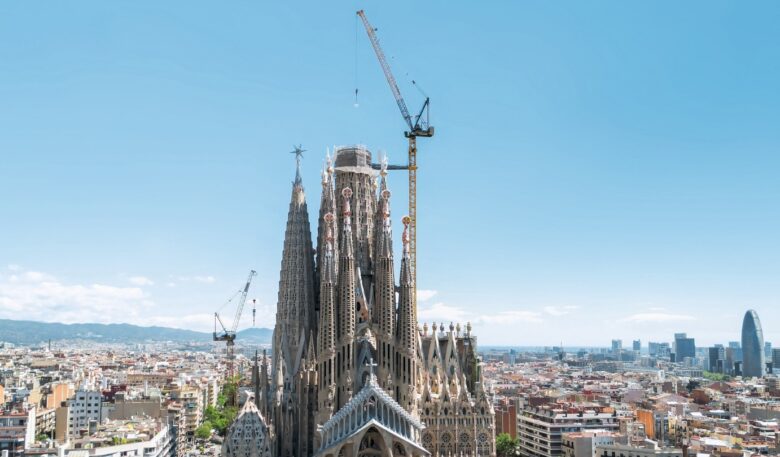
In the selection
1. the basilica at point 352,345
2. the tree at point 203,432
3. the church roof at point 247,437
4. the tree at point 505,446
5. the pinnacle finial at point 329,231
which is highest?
the pinnacle finial at point 329,231

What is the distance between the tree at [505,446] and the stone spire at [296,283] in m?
29.7

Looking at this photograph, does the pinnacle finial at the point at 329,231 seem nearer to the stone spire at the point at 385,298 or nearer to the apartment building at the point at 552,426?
the stone spire at the point at 385,298

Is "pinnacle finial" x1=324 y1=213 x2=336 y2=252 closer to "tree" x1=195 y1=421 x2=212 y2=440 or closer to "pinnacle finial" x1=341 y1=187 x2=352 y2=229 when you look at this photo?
"pinnacle finial" x1=341 y1=187 x2=352 y2=229

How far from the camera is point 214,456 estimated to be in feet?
314

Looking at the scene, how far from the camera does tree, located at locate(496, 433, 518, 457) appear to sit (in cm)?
8916

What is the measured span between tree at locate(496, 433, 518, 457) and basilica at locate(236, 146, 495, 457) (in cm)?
1799

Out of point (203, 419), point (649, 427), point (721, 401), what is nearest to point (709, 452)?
point (649, 427)

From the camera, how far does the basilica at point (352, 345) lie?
6712 centimetres

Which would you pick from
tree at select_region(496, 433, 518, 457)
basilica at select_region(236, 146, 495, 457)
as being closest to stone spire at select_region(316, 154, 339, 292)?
basilica at select_region(236, 146, 495, 457)

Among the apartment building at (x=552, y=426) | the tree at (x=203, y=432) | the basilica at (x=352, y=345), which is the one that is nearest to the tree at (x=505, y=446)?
the apartment building at (x=552, y=426)

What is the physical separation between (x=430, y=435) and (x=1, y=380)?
90361 mm

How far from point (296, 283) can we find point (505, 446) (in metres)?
33.2

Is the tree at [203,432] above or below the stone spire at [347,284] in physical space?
below

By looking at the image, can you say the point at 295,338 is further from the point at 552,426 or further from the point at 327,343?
the point at 552,426
